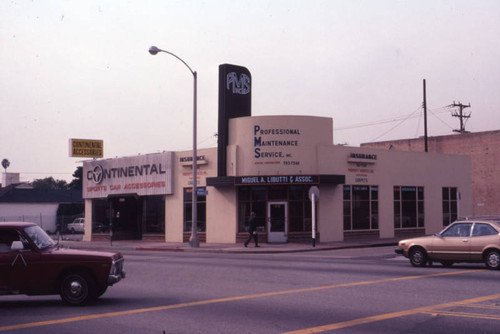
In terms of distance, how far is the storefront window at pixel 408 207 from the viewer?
37.7 meters

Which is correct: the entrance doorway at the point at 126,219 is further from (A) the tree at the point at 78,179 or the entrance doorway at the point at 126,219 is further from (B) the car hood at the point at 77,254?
(A) the tree at the point at 78,179

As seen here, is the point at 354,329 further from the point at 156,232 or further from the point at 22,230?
the point at 156,232

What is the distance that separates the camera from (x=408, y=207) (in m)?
38.4

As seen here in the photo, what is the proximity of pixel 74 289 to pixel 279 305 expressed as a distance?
12.9 feet

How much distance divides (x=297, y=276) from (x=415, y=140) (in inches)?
1955

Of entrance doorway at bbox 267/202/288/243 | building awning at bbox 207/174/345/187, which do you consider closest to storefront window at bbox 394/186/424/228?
building awning at bbox 207/174/345/187

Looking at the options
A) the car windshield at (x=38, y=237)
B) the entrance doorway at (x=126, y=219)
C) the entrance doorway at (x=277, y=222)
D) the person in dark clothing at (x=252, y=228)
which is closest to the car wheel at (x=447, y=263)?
the car windshield at (x=38, y=237)

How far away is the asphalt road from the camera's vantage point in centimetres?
909

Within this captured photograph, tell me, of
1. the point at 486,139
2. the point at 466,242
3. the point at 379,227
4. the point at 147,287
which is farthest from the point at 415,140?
the point at 147,287

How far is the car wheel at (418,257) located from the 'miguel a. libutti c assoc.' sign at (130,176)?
21.8m

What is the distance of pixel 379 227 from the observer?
36.2 m

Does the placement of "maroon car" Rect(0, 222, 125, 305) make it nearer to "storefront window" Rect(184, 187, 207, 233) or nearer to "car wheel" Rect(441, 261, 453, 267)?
"car wheel" Rect(441, 261, 453, 267)

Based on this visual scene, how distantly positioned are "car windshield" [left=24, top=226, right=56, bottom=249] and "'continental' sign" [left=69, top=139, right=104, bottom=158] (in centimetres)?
4595

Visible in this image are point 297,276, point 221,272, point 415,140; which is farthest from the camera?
point 415,140
